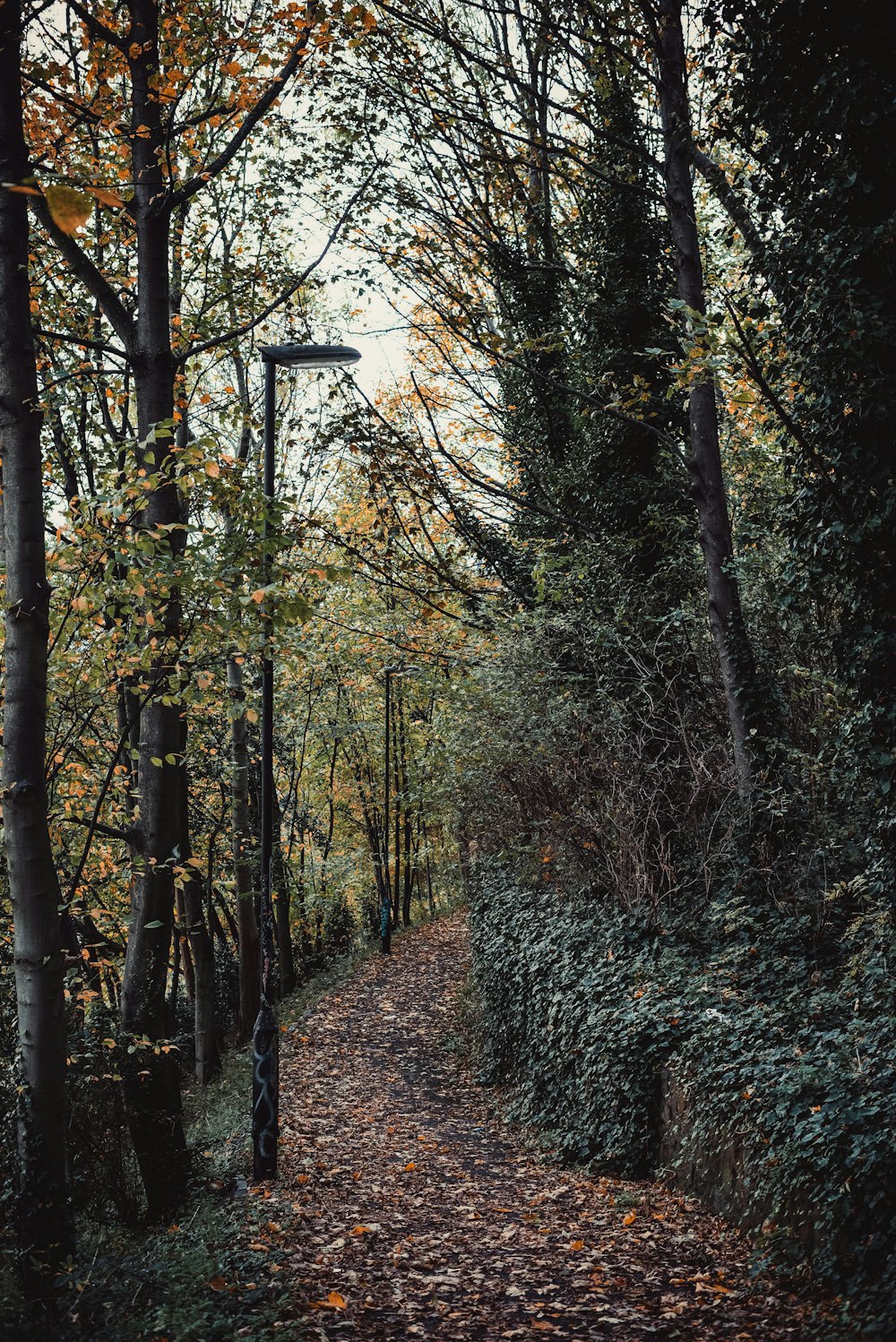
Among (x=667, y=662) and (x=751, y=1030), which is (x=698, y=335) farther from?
(x=751, y=1030)

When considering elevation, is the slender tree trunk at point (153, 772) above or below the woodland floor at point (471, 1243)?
above

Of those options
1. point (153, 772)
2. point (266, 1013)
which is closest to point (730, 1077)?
point (266, 1013)

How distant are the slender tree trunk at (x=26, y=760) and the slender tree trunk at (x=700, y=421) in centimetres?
593

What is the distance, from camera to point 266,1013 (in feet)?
27.2

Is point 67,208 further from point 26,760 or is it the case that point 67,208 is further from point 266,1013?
point 266,1013

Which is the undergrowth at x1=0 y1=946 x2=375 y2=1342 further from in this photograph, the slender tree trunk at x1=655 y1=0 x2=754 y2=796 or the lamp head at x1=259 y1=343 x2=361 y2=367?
the lamp head at x1=259 y1=343 x2=361 y2=367

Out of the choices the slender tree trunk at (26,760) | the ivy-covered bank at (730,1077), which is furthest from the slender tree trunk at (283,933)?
the slender tree trunk at (26,760)

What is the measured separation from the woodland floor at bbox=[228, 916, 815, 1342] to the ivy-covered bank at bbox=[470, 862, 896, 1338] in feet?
1.01

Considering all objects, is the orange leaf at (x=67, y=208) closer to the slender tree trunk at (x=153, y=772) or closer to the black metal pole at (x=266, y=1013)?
the black metal pole at (x=266, y=1013)

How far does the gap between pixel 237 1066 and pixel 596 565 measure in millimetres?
9674

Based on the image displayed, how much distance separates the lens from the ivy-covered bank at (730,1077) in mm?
4688

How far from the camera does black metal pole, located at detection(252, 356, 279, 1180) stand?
804 cm

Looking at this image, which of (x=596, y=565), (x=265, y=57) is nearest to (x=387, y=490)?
(x=596, y=565)

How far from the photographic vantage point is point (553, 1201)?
7387mm
